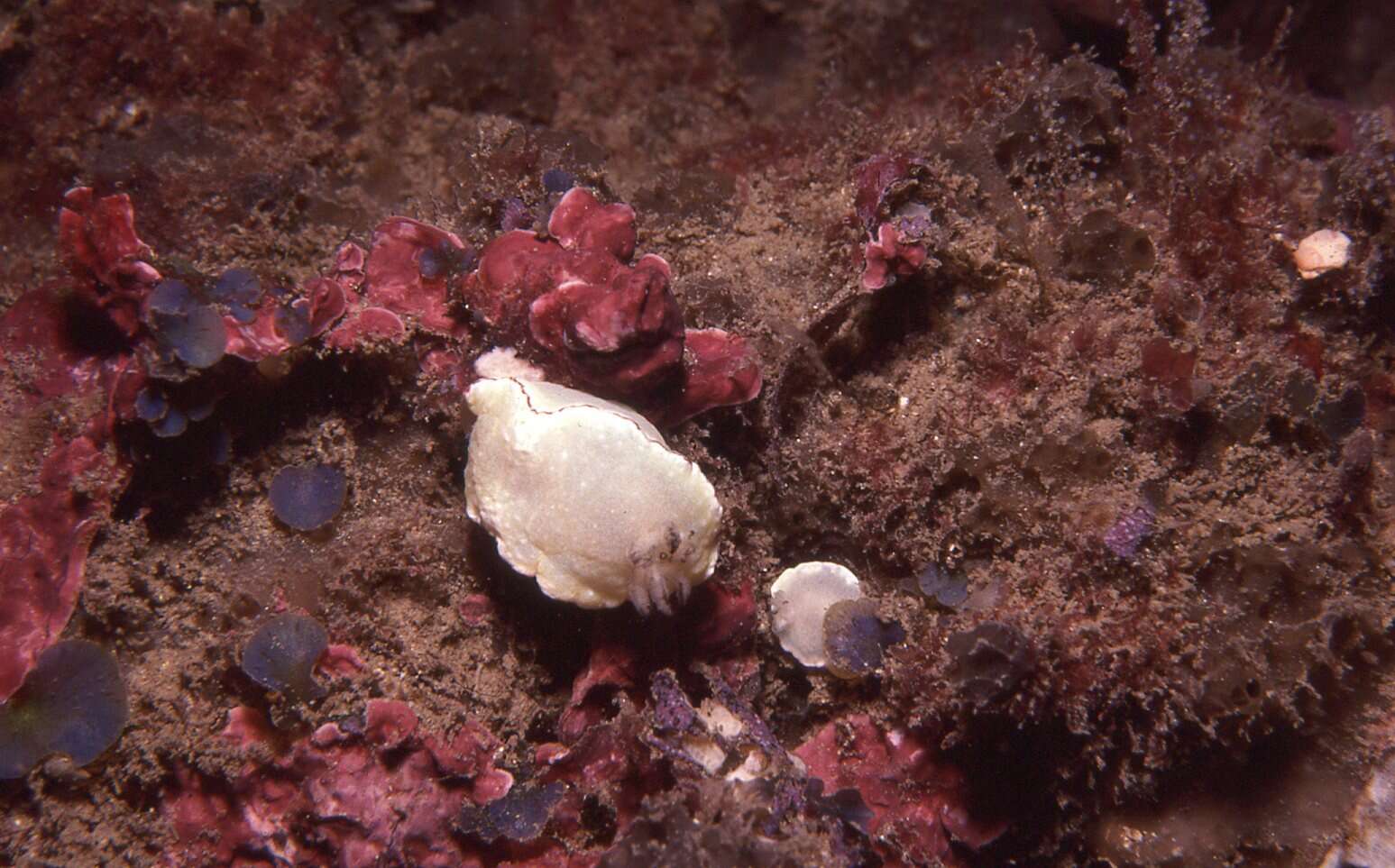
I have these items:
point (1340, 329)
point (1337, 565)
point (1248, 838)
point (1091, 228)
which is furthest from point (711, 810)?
point (1340, 329)

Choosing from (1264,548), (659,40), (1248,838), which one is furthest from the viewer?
(659,40)

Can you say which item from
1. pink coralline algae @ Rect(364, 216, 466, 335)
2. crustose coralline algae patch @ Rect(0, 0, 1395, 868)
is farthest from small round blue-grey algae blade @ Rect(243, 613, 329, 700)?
pink coralline algae @ Rect(364, 216, 466, 335)

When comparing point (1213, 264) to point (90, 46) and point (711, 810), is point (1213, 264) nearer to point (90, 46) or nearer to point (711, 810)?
point (711, 810)

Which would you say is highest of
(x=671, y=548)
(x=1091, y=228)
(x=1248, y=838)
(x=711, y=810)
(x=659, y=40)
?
(x=1091, y=228)

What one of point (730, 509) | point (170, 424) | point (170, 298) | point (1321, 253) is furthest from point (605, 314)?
point (1321, 253)

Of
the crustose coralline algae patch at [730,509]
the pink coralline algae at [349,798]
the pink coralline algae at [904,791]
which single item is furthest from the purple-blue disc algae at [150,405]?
the pink coralline algae at [904,791]

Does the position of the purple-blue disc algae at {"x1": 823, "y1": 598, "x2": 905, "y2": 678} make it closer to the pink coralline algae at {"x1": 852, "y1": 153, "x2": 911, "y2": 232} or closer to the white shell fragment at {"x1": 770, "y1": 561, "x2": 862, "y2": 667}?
the white shell fragment at {"x1": 770, "y1": 561, "x2": 862, "y2": 667}

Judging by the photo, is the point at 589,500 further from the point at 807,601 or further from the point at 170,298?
the point at 170,298
